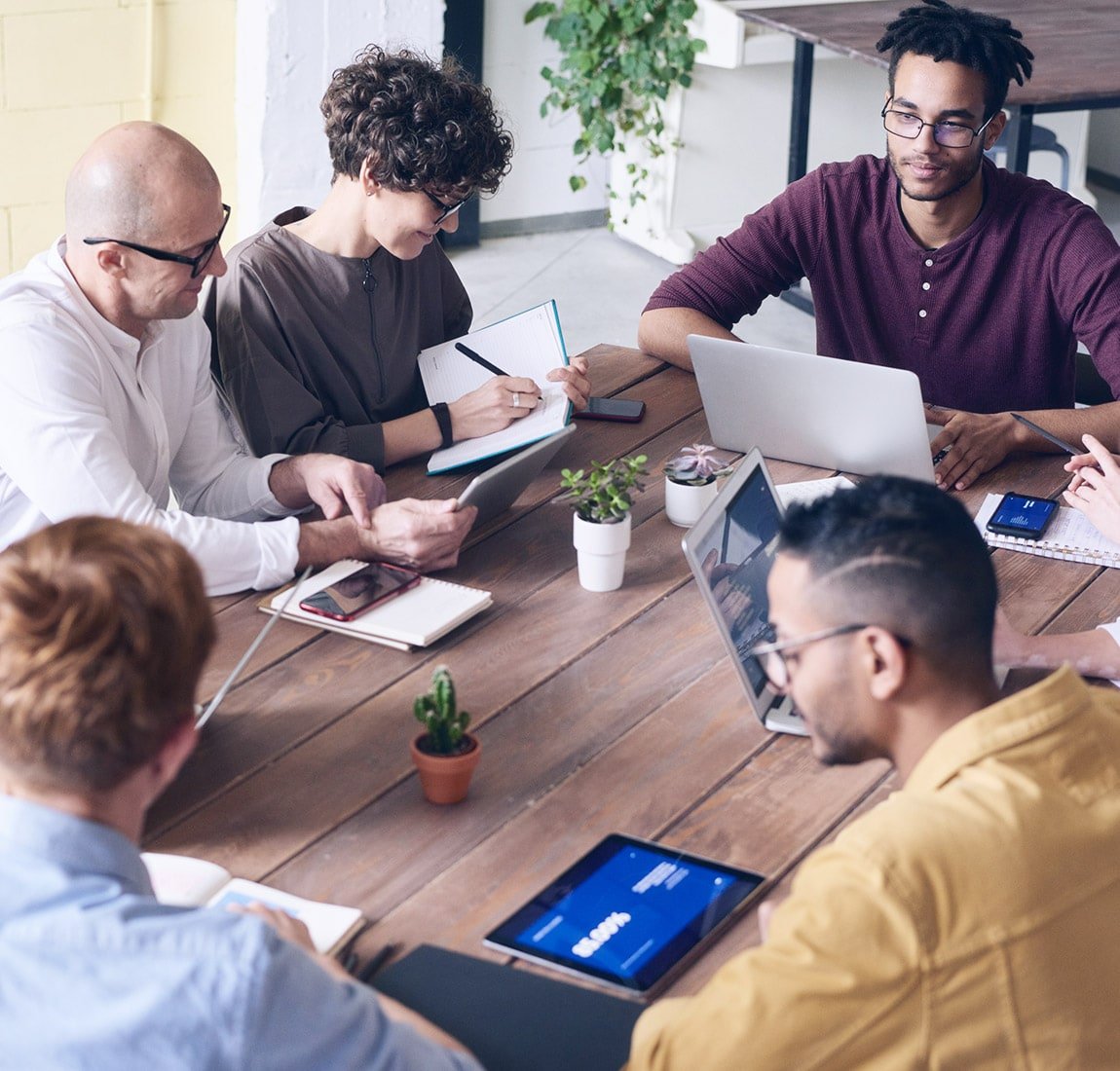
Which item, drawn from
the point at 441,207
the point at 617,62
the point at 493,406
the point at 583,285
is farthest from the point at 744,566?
the point at 617,62

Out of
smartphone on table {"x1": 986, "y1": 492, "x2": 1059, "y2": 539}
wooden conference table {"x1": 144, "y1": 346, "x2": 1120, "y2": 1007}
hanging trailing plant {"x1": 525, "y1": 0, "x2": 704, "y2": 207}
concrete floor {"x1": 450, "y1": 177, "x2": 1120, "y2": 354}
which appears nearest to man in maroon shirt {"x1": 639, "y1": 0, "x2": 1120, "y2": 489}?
smartphone on table {"x1": 986, "y1": 492, "x2": 1059, "y2": 539}

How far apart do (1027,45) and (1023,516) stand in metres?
2.72

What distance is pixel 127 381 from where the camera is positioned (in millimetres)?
2139

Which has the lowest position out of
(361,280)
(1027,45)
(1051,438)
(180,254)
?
(1051,438)

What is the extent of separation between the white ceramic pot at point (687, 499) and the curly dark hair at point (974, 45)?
0.96m

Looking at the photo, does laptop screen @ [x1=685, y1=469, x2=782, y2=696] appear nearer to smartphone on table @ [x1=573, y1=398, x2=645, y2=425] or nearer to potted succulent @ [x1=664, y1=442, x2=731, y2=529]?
potted succulent @ [x1=664, y1=442, x2=731, y2=529]

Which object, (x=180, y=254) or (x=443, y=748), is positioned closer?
(x=443, y=748)

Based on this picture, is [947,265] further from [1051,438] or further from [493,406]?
[493,406]

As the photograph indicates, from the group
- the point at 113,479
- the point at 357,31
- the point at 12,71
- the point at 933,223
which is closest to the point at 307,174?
the point at 357,31

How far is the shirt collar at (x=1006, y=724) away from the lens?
3.85 feet

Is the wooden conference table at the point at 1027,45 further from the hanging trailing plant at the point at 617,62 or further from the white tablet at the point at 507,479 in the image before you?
the white tablet at the point at 507,479

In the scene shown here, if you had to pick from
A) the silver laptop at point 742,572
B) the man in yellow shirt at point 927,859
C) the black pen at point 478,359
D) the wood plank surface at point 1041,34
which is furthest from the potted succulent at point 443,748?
the wood plank surface at point 1041,34

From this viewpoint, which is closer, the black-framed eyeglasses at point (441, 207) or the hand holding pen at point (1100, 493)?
the hand holding pen at point (1100, 493)

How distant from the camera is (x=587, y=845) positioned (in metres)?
1.48
